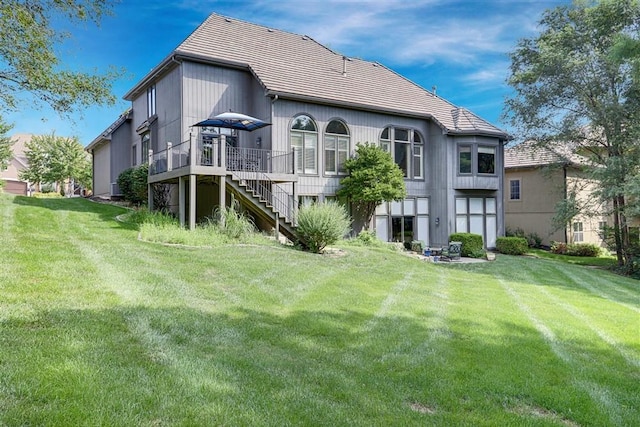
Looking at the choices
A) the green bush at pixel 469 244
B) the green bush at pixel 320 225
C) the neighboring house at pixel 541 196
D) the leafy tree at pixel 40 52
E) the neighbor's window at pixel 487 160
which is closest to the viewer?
the leafy tree at pixel 40 52

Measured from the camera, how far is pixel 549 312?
7.77m

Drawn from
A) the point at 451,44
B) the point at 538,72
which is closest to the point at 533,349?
the point at 538,72

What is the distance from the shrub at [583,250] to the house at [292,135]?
5728 millimetres

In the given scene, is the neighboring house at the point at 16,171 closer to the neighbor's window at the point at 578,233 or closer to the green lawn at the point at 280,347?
the green lawn at the point at 280,347

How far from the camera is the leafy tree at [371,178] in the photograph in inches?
672

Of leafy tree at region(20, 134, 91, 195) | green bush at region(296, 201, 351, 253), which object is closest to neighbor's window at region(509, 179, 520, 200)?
green bush at region(296, 201, 351, 253)

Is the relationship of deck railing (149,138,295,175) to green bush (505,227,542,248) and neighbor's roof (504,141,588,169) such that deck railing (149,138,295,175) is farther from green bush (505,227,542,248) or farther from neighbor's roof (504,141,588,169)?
green bush (505,227,542,248)

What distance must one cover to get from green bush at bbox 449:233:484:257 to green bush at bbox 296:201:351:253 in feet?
24.4

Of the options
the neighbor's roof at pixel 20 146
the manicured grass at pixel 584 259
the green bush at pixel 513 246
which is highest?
the neighbor's roof at pixel 20 146

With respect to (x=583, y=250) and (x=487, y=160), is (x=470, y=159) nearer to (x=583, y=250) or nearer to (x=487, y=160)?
(x=487, y=160)

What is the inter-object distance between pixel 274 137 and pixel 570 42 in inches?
545

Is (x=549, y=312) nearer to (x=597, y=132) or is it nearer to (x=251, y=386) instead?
(x=251, y=386)

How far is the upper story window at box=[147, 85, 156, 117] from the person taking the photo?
18834 mm

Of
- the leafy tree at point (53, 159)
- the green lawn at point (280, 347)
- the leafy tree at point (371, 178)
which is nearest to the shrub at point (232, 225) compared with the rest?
the green lawn at point (280, 347)
